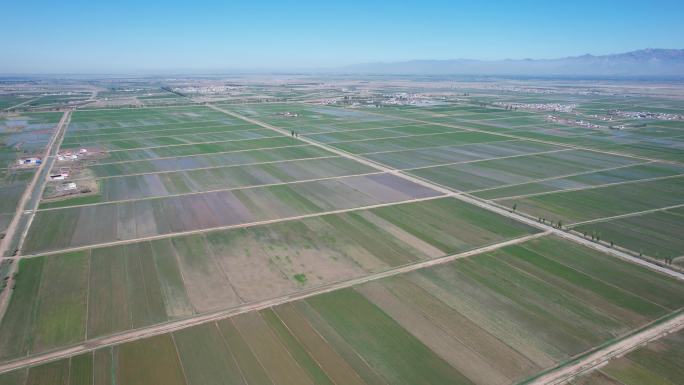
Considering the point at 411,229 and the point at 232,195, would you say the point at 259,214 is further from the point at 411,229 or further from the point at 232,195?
the point at 411,229

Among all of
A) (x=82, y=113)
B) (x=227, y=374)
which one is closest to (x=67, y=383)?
(x=227, y=374)

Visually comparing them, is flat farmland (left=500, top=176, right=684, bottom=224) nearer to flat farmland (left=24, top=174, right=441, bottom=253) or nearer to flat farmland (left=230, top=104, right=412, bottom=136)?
flat farmland (left=24, top=174, right=441, bottom=253)

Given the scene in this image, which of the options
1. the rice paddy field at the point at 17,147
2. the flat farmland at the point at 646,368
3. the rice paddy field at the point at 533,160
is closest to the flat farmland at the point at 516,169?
the rice paddy field at the point at 533,160

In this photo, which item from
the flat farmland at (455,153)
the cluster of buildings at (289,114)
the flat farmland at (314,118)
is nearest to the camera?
the flat farmland at (455,153)

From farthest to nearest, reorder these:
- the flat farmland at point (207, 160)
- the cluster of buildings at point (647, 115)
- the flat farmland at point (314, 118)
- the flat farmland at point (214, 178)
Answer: the cluster of buildings at point (647, 115) → the flat farmland at point (314, 118) → the flat farmland at point (207, 160) → the flat farmland at point (214, 178)

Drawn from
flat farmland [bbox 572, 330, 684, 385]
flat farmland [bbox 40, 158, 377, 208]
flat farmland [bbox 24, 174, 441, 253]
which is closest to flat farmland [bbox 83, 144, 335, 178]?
flat farmland [bbox 40, 158, 377, 208]

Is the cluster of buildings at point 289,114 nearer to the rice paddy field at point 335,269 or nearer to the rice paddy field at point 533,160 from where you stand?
the rice paddy field at point 533,160

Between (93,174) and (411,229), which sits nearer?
(411,229)
